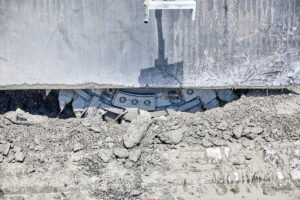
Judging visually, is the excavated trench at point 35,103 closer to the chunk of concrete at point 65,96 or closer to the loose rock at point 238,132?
the chunk of concrete at point 65,96

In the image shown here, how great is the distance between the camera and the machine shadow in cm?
915

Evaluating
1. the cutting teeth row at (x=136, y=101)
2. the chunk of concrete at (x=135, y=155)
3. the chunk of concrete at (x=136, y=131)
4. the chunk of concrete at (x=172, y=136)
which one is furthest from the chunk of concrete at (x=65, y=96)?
the chunk of concrete at (x=172, y=136)

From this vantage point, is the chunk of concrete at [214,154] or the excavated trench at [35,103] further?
the excavated trench at [35,103]

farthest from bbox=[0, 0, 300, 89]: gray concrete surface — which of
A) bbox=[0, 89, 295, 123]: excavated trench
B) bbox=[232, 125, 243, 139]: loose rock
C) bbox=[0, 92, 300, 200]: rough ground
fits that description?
bbox=[0, 89, 295, 123]: excavated trench

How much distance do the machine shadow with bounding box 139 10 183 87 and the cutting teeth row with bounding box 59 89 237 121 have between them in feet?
1.56

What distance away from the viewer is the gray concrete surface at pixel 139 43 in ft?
29.4

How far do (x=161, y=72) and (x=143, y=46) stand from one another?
0.60 meters

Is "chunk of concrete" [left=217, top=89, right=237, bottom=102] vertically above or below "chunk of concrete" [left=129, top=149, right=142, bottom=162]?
above

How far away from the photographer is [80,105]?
376 inches

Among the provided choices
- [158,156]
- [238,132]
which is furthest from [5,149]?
[238,132]

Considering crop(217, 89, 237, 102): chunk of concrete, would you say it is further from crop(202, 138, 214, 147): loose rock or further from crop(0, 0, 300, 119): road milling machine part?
crop(202, 138, 214, 147): loose rock

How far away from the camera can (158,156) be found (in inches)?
356

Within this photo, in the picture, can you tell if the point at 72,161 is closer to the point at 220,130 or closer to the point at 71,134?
the point at 71,134

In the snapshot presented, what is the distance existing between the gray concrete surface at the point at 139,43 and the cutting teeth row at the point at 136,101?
0.42 meters
